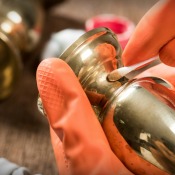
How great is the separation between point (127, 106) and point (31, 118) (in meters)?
0.27

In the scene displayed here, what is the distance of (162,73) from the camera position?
0.48m

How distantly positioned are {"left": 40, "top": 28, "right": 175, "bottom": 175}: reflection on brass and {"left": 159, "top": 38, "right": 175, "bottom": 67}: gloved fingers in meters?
0.03

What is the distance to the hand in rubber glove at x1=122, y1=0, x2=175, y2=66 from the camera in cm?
39

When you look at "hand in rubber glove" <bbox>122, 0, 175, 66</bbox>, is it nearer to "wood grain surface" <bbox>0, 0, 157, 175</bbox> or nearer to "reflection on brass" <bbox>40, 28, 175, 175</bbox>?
"reflection on brass" <bbox>40, 28, 175, 175</bbox>

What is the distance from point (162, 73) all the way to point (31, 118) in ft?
0.80

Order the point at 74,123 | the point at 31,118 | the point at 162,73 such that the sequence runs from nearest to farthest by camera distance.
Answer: the point at 74,123
the point at 162,73
the point at 31,118

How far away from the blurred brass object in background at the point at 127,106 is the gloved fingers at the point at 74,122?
18 mm

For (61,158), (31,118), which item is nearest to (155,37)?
(61,158)

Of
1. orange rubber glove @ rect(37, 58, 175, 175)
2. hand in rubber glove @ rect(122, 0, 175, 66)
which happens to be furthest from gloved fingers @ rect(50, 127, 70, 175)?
hand in rubber glove @ rect(122, 0, 175, 66)

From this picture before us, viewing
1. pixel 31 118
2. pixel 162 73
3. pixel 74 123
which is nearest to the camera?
pixel 74 123

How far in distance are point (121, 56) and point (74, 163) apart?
0.13 metres

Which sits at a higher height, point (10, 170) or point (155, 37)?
point (155, 37)

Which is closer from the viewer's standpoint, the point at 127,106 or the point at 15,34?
the point at 127,106

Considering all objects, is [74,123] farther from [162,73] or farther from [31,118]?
[31,118]
